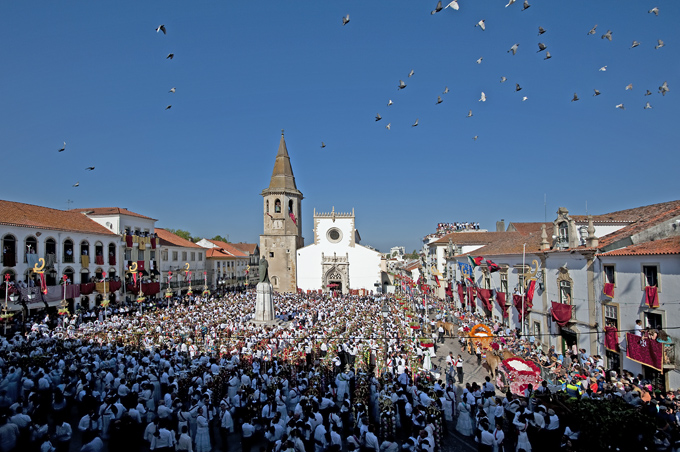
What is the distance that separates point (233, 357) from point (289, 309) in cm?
1688

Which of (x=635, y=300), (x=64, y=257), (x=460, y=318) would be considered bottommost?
(x=460, y=318)

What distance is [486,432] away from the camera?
887cm

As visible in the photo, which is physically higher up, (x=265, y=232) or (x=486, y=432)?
(x=265, y=232)

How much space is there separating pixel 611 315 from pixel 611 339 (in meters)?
0.98

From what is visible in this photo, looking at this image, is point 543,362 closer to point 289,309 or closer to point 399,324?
point 399,324

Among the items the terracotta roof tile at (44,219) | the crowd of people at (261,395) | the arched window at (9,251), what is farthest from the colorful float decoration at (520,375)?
the terracotta roof tile at (44,219)

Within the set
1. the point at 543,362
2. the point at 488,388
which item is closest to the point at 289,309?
the point at 543,362

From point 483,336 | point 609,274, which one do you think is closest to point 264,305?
point 483,336

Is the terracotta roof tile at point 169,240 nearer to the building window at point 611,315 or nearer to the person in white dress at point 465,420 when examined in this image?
the person in white dress at point 465,420

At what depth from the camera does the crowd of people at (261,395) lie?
8.96 m

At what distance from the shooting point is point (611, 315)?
1638cm

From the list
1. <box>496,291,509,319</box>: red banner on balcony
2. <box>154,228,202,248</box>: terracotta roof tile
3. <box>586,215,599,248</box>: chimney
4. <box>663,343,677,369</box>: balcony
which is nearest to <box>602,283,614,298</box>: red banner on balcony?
<box>586,215,599,248</box>: chimney

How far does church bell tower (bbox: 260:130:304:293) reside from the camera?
50094 millimetres

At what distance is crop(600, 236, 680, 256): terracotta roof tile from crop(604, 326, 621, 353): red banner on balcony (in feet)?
9.83
